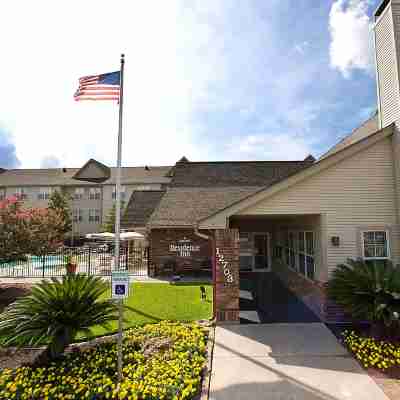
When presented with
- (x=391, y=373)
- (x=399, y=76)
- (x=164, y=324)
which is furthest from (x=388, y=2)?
(x=164, y=324)

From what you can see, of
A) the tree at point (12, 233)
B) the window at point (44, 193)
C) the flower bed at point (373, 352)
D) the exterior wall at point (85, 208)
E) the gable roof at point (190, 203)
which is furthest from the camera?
the window at point (44, 193)

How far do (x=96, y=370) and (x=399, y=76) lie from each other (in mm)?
10256

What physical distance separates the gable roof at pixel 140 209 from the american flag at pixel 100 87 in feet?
42.1

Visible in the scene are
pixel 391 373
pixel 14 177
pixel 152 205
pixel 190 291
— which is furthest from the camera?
pixel 14 177

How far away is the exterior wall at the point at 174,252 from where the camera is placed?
15.0m

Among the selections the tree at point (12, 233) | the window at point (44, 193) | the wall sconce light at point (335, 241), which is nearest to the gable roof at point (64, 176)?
the window at point (44, 193)

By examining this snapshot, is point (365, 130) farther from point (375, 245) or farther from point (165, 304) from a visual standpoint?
point (165, 304)

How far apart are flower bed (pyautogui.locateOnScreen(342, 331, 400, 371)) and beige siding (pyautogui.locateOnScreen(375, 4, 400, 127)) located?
19.3 feet

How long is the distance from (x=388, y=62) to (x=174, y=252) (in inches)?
493

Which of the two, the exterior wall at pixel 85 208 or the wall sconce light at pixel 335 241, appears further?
the exterior wall at pixel 85 208

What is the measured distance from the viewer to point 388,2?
24.3 ft

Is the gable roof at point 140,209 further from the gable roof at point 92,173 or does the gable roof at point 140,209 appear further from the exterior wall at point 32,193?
the exterior wall at point 32,193

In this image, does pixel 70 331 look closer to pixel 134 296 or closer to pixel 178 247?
pixel 134 296

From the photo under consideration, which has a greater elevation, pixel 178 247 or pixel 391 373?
pixel 178 247
